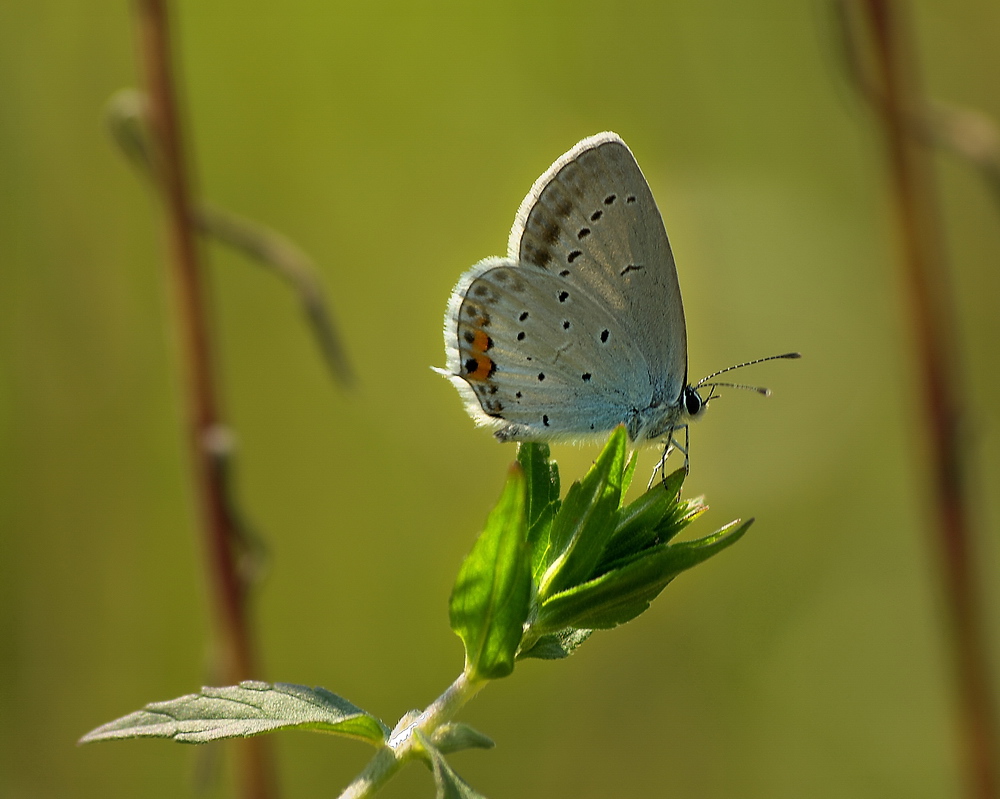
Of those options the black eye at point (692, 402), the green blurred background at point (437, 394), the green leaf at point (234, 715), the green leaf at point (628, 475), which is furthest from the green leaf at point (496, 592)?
the green blurred background at point (437, 394)

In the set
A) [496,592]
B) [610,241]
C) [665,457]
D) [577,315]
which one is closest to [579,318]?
[577,315]

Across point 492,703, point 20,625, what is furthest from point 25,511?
point 492,703

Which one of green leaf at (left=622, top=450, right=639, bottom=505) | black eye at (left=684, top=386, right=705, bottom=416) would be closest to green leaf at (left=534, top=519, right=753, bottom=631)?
green leaf at (left=622, top=450, right=639, bottom=505)

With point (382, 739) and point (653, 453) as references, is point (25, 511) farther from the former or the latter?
point (382, 739)

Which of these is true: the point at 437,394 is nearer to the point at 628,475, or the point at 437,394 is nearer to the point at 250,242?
the point at 250,242

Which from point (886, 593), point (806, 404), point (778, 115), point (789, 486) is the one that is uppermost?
point (778, 115)

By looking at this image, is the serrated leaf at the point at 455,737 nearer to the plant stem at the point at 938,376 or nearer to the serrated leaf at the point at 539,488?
the serrated leaf at the point at 539,488
